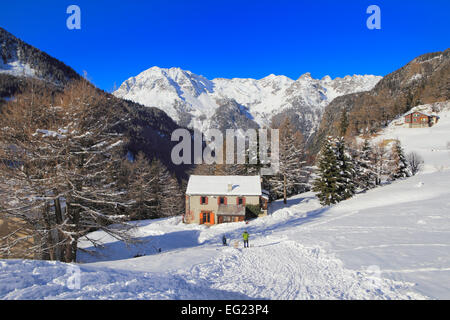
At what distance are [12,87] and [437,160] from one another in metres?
133

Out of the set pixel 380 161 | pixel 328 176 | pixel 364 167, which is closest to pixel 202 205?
pixel 328 176

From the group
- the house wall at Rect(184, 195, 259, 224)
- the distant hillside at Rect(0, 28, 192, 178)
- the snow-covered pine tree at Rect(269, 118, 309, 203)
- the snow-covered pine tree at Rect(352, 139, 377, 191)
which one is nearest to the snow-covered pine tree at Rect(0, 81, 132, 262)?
the house wall at Rect(184, 195, 259, 224)

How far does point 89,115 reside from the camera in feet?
38.9

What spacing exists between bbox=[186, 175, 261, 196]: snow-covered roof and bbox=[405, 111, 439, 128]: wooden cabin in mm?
72723

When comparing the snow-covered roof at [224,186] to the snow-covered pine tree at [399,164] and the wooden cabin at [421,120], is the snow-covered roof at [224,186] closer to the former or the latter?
the snow-covered pine tree at [399,164]

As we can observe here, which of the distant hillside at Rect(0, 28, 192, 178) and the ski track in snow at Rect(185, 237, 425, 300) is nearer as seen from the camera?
the ski track in snow at Rect(185, 237, 425, 300)

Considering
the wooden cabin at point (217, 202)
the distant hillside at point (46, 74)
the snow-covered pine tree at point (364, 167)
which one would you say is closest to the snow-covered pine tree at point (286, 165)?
the wooden cabin at point (217, 202)

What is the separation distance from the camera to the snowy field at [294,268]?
6.63 m

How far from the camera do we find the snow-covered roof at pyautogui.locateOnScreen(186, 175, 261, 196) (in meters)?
33.9

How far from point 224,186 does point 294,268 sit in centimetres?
2423

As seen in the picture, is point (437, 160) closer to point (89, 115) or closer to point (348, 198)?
point (348, 198)

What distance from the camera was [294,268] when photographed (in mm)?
11227

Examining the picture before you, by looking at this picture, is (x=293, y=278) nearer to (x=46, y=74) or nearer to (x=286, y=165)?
(x=286, y=165)

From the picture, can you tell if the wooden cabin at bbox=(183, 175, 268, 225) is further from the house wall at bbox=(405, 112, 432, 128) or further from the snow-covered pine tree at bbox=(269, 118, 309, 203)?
the house wall at bbox=(405, 112, 432, 128)
